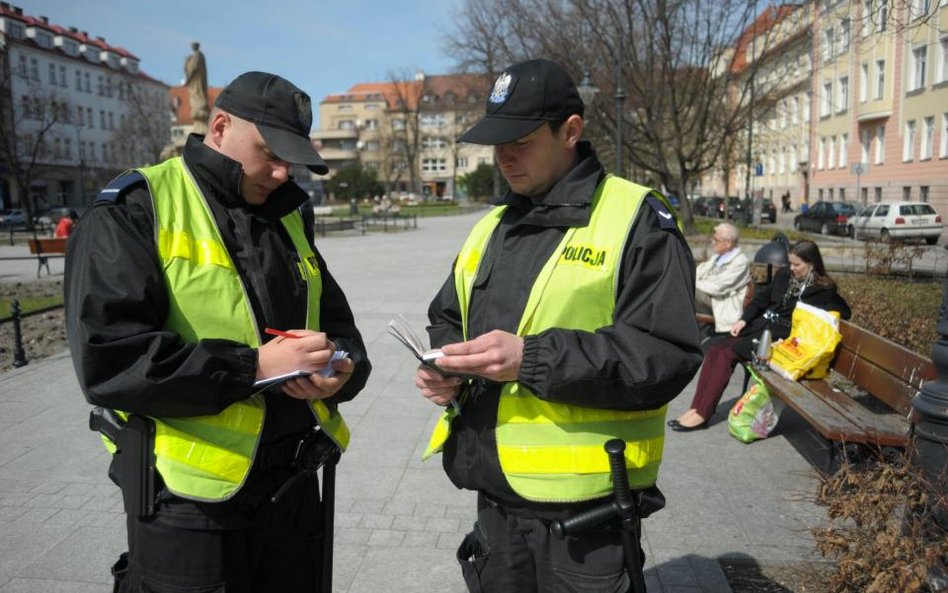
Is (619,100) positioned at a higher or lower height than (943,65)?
lower

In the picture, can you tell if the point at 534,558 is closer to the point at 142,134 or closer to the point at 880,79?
the point at 880,79

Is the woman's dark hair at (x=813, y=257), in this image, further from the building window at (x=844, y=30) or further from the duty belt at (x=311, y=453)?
the duty belt at (x=311, y=453)

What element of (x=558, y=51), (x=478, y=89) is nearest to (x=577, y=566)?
(x=558, y=51)

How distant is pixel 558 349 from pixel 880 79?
4546 cm

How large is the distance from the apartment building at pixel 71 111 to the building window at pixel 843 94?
147 ft

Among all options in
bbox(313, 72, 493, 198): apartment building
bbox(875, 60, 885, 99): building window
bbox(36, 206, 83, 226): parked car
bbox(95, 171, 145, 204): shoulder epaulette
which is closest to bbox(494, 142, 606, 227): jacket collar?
bbox(95, 171, 145, 204): shoulder epaulette

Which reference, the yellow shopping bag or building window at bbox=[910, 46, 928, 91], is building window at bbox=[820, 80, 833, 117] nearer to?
building window at bbox=[910, 46, 928, 91]

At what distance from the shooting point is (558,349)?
191 cm

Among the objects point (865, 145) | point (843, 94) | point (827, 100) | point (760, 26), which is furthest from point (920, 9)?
point (827, 100)

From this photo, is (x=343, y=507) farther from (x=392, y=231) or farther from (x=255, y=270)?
(x=392, y=231)

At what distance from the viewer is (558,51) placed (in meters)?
20.4

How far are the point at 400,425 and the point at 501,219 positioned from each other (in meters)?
3.84

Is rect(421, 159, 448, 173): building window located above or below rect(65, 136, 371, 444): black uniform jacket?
above

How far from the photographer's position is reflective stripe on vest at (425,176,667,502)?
204cm
